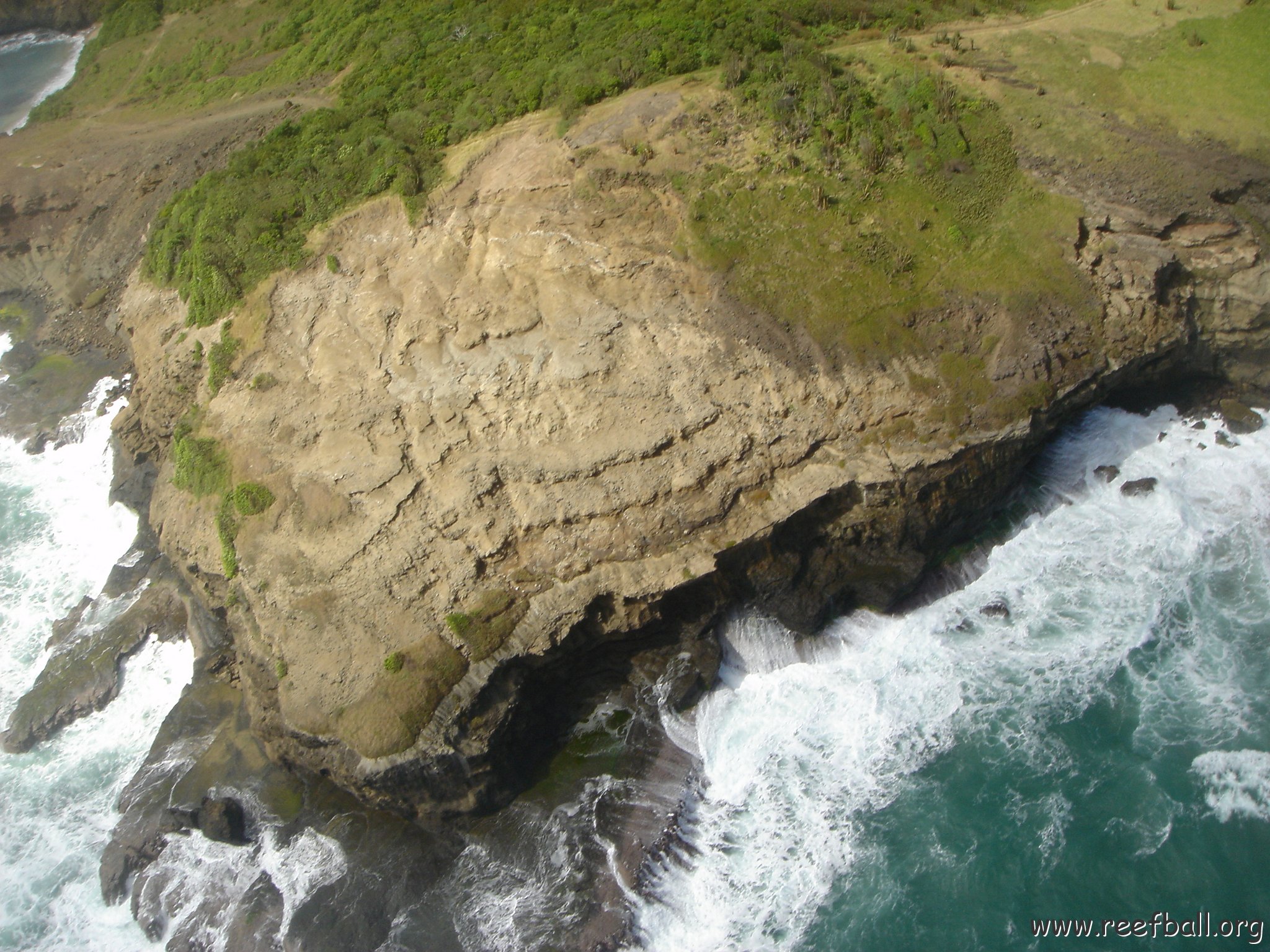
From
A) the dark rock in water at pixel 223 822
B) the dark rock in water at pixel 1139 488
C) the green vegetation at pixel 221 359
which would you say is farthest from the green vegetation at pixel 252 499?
the dark rock in water at pixel 1139 488

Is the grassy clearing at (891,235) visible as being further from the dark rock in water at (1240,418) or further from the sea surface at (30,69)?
the sea surface at (30,69)

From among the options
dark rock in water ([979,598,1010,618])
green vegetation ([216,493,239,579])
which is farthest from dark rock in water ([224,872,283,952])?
dark rock in water ([979,598,1010,618])

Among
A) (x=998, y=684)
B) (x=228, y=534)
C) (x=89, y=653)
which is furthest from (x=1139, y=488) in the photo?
(x=89, y=653)

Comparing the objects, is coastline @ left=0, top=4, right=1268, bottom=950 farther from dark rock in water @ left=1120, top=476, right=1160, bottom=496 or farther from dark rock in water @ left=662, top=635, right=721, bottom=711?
dark rock in water @ left=1120, top=476, right=1160, bottom=496

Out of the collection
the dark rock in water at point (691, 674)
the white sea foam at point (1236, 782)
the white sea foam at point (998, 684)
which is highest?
the dark rock in water at point (691, 674)

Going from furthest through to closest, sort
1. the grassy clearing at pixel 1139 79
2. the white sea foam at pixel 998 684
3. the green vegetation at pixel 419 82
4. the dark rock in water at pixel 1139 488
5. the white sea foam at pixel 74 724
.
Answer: the green vegetation at pixel 419 82
the grassy clearing at pixel 1139 79
the dark rock in water at pixel 1139 488
the white sea foam at pixel 74 724
the white sea foam at pixel 998 684

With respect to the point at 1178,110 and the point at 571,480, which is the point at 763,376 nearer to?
the point at 571,480

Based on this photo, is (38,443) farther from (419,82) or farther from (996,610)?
(996,610)
